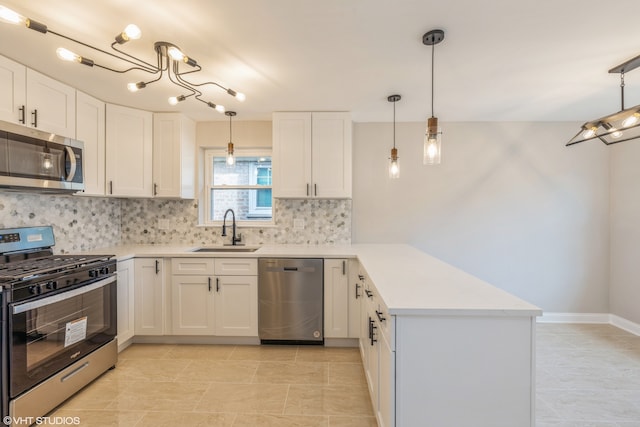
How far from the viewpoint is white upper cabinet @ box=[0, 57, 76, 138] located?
78.6 inches

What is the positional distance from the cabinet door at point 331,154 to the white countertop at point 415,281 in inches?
25.6

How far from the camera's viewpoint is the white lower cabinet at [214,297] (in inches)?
114

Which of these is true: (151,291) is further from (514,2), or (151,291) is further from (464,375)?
(514,2)

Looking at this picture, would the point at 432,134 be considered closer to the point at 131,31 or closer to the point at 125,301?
the point at 131,31

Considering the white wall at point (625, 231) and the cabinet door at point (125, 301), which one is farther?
the white wall at point (625, 231)

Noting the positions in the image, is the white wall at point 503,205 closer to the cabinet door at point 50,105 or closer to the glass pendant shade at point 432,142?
the glass pendant shade at point 432,142

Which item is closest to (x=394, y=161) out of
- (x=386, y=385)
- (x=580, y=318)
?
(x=386, y=385)

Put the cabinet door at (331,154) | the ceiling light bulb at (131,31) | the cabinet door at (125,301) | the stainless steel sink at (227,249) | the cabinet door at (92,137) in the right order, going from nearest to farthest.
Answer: the ceiling light bulb at (131,31) < the cabinet door at (92,137) < the cabinet door at (125,301) < the cabinet door at (331,154) < the stainless steel sink at (227,249)

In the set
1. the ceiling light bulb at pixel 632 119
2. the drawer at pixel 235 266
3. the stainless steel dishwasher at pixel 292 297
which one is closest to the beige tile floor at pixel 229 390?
the stainless steel dishwasher at pixel 292 297

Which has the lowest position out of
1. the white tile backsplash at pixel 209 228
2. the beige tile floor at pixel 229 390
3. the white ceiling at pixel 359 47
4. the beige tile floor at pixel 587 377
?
the beige tile floor at pixel 229 390

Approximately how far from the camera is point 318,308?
2855 millimetres

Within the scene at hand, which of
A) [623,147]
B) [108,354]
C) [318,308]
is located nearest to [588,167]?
[623,147]

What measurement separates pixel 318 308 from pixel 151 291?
5.33ft

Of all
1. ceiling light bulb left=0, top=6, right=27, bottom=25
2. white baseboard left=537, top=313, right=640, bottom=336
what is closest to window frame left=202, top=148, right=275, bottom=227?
ceiling light bulb left=0, top=6, right=27, bottom=25
